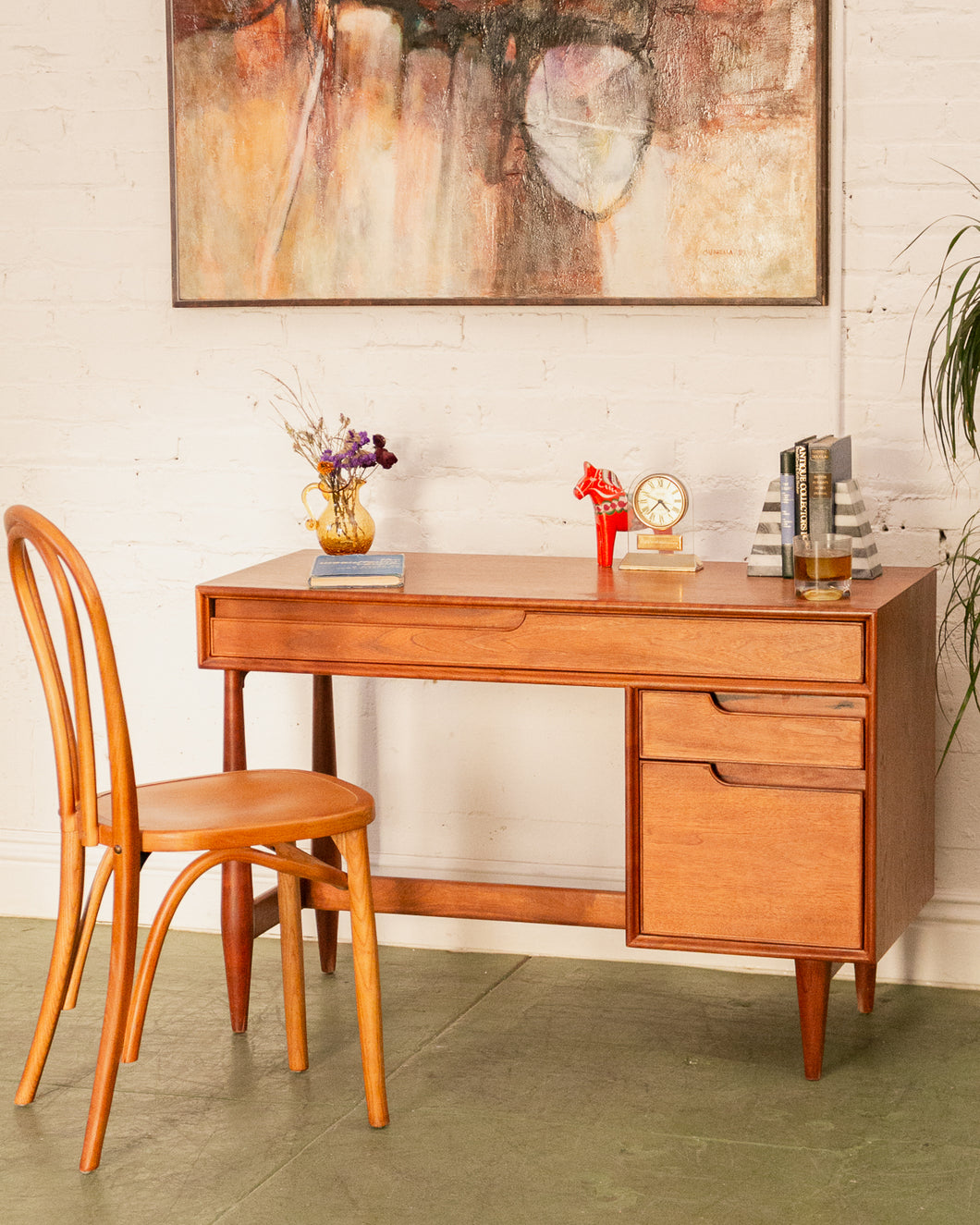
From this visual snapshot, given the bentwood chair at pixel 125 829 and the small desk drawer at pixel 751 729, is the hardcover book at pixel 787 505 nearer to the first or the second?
the small desk drawer at pixel 751 729

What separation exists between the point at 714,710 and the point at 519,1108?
0.71m

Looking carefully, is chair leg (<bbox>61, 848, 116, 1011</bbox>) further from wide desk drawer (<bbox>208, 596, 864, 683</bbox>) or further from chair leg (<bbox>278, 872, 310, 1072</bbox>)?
wide desk drawer (<bbox>208, 596, 864, 683</bbox>)

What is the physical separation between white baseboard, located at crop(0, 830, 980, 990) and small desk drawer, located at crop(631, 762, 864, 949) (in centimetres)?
62

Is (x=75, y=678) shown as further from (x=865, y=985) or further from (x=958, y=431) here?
(x=958, y=431)

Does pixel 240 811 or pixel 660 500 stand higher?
pixel 660 500

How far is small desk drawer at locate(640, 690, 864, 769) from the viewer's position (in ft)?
8.28

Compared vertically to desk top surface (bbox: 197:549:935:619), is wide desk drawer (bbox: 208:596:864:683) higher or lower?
lower

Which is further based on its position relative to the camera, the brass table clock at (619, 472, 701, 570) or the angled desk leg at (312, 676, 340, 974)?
the angled desk leg at (312, 676, 340, 974)

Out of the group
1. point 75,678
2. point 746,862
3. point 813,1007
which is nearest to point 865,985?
point 813,1007

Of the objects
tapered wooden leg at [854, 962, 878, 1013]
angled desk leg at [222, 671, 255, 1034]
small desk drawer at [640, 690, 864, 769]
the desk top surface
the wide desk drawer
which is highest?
the desk top surface

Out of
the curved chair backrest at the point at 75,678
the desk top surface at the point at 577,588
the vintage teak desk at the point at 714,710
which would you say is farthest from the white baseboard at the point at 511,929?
the curved chair backrest at the point at 75,678

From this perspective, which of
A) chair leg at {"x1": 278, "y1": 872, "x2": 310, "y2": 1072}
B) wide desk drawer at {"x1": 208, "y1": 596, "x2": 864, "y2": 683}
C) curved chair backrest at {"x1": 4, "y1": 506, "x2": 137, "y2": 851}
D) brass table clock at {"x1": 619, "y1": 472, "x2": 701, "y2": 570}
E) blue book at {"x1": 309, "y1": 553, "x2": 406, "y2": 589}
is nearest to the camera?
curved chair backrest at {"x1": 4, "y1": 506, "x2": 137, "y2": 851}

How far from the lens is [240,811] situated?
2.40 metres

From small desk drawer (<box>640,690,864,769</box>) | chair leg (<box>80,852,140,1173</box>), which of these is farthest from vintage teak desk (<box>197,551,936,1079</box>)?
chair leg (<box>80,852,140,1173</box>)
